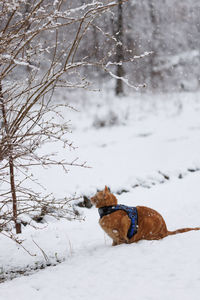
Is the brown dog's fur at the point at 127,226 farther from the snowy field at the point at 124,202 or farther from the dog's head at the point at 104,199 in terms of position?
the snowy field at the point at 124,202

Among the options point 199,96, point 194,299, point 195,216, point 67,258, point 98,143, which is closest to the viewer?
point 194,299

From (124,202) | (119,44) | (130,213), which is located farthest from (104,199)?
(124,202)

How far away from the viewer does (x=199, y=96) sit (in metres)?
15.9

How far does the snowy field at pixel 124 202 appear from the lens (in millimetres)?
2648

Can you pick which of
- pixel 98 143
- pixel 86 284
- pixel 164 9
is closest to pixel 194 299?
pixel 86 284

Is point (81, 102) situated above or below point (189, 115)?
above

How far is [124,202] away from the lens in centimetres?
712

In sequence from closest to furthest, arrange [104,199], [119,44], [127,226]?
[119,44], [127,226], [104,199]

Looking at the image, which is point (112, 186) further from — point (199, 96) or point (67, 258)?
point (199, 96)

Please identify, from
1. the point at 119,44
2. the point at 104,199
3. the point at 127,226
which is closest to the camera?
the point at 119,44

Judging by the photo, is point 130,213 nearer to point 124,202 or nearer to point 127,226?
point 127,226

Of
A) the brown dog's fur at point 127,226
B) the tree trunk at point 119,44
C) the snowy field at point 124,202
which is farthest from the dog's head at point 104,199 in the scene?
the tree trunk at point 119,44

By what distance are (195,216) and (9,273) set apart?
345cm

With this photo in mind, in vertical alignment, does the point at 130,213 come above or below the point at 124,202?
above
